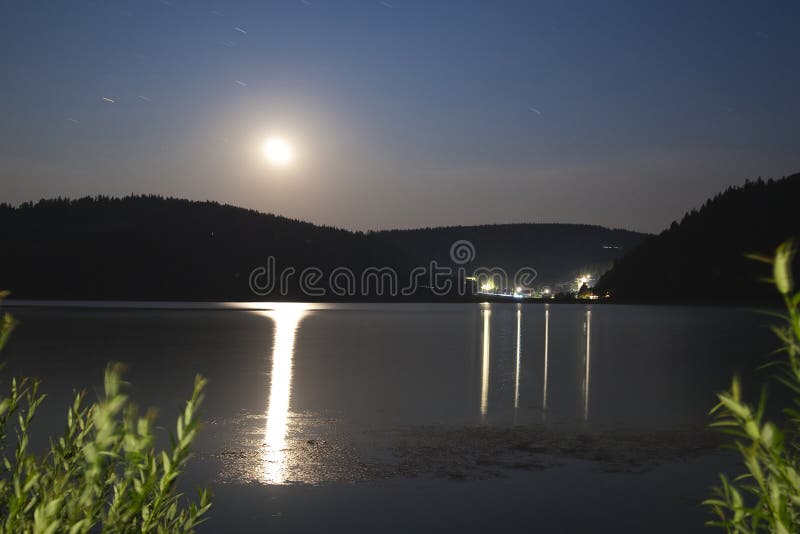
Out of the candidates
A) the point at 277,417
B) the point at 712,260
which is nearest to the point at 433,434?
the point at 277,417

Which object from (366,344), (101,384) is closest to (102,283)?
(366,344)

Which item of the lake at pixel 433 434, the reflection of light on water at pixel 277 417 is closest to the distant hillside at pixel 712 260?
the lake at pixel 433 434

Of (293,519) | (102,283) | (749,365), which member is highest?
(102,283)

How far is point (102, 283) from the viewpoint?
171 metres

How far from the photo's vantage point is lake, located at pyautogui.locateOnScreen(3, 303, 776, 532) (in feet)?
23.8

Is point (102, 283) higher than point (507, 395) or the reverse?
higher

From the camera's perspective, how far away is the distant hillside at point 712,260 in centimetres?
16712

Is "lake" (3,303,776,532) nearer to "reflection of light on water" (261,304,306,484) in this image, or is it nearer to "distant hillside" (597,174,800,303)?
"reflection of light on water" (261,304,306,484)

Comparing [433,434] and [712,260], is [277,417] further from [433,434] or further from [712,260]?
[712,260]

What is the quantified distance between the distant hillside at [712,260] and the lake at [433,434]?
15445 centimetres

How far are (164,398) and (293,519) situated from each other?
805cm

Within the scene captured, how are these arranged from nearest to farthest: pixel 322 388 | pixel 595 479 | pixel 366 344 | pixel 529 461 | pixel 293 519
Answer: pixel 293 519, pixel 595 479, pixel 529 461, pixel 322 388, pixel 366 344

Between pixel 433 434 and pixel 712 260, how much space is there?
608ft

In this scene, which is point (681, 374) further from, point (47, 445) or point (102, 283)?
point (102, 283)
